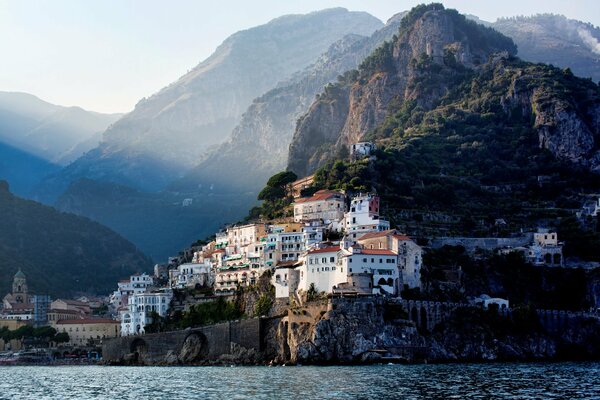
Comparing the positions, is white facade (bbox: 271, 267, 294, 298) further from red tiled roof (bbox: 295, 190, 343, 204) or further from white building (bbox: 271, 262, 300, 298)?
red tiled roof (bbox: 295, 190, 343, 204)

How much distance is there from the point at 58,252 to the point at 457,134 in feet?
256

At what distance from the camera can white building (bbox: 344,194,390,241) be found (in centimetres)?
10519

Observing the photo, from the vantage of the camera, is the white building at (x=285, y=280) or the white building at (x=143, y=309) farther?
the white building at (x=143, y=309)

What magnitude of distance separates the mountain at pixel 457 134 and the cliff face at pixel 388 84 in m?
0.21

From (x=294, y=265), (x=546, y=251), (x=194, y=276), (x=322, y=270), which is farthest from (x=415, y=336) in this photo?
(x=194, y=276)

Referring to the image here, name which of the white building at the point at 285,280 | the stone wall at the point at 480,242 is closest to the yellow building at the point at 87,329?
the white building at the point at 285,280

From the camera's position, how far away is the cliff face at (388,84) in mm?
160875

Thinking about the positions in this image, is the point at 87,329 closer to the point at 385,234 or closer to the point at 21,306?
the point at 21,306

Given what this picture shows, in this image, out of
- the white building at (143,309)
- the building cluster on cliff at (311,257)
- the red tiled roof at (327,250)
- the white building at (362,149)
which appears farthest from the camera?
the white building at (362,149)

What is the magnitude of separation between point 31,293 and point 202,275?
47895 millimetres

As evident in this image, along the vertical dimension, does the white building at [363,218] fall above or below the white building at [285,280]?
above

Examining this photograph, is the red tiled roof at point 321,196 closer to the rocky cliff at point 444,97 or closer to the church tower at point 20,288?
the rocky cliff at point 444,97

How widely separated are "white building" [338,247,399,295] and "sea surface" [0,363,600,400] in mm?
12038

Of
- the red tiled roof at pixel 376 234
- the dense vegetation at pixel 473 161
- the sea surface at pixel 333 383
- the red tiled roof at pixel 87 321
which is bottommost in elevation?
the sea surface at pixel 333 383
